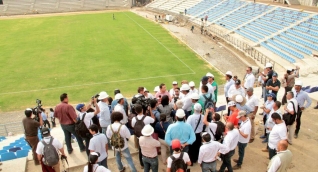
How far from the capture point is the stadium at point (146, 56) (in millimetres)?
10188

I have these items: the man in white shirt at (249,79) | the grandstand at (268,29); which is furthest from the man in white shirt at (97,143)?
the grandstand at (268,29)

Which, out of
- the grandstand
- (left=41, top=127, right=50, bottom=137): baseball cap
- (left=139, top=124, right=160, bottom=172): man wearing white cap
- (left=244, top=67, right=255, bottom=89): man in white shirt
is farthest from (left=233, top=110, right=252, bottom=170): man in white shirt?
the grandstand

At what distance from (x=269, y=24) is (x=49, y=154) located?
2782 centimetres

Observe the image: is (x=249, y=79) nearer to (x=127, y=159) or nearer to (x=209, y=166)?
(x=209, y=166)

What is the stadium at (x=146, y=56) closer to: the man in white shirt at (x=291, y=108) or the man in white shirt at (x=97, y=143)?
the man in white shirt at (x=291, y=108)

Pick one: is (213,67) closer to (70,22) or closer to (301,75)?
(301,75)

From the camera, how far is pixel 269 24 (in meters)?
28.9

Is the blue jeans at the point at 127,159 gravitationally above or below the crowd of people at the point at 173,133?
below

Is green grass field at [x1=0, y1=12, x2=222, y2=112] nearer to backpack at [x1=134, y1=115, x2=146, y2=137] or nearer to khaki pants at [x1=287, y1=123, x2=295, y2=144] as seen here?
khaki pants at [x1=287, y1=123, x2=295, y2=144]

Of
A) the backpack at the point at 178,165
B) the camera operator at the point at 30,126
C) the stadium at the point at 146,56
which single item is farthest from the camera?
the stadium at the point at 146,56

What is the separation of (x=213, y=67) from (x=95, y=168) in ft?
58.5

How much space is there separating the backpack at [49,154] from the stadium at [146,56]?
1.19 meters

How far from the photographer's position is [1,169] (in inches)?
281

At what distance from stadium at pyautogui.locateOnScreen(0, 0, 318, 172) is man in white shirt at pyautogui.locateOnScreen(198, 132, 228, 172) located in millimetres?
1365
